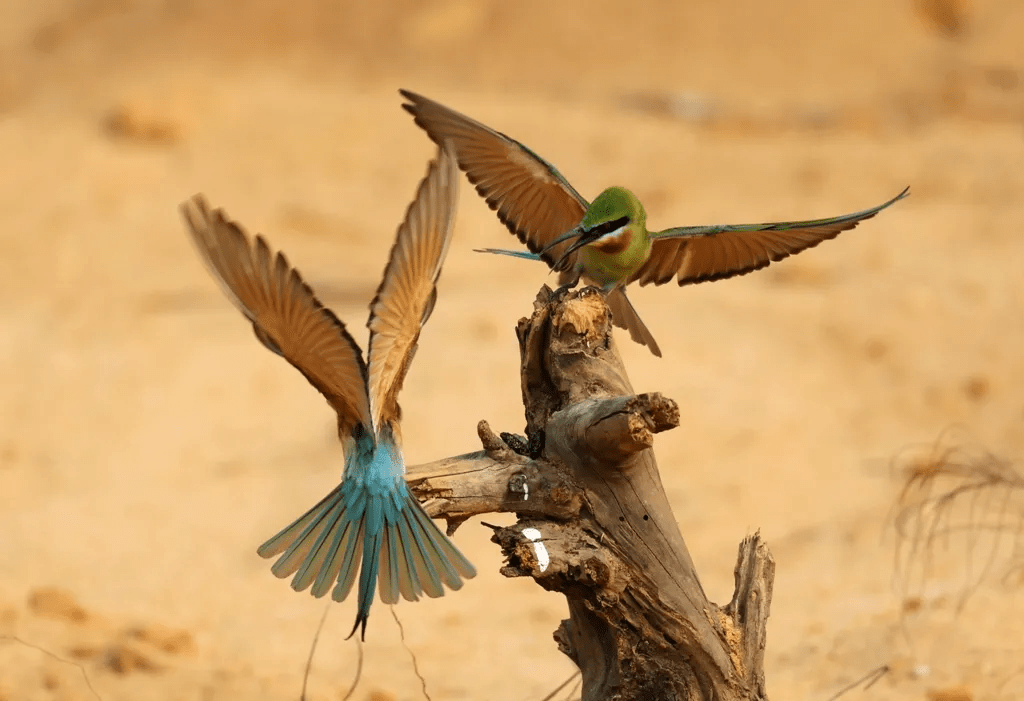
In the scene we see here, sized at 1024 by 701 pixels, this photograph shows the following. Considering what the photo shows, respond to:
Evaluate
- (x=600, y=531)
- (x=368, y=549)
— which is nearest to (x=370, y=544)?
(x=368, y=549)

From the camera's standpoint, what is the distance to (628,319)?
3.32 m

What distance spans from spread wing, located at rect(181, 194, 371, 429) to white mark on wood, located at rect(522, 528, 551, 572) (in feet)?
1.32

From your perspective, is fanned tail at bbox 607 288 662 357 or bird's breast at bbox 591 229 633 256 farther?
fanned tail at bbox 607 288 662 357

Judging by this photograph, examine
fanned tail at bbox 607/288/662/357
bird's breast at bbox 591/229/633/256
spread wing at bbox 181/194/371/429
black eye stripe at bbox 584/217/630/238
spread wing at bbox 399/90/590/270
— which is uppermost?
spread wing at bbox 399/90/590/270

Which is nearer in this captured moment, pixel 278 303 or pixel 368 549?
pixel 278 303

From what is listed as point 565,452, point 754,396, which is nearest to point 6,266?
point 754,396

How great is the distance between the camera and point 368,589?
2779 mm

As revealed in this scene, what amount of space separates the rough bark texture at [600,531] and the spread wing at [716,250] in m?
0.40

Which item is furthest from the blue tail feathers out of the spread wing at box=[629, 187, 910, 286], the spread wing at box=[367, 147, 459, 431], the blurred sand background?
the blurred sand background

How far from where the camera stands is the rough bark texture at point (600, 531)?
2.69 metres

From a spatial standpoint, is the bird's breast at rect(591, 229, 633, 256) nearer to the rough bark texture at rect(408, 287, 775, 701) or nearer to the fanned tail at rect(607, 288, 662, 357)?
the rough bark texture at rect(408, 287, 775, 701)

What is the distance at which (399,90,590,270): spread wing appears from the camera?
3.25 meters

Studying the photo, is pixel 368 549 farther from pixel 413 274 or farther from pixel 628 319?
pixel 628 319

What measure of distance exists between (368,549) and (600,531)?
18.4 inches
